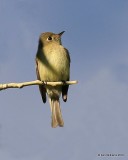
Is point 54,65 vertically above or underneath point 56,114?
above

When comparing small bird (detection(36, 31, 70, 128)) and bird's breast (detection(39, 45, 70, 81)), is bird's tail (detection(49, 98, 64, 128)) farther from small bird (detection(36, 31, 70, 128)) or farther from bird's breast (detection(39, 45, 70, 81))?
bird's breast (detection(39, 45, 70, 81))

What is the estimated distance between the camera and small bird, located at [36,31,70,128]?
7922mm

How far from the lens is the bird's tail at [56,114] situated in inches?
310

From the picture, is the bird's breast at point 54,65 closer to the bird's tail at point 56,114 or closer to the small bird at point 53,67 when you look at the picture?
the small bird at point 53,67

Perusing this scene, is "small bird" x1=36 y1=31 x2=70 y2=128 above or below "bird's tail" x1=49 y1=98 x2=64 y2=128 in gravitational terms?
above

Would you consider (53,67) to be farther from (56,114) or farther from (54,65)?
(56,114)

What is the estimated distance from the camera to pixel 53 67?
7.95 m

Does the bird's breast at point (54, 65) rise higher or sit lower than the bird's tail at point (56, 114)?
higher

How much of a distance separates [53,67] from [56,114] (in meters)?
0.95

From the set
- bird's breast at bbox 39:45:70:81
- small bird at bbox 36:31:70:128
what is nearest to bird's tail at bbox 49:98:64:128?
small bird at bbox 36:31:70:128

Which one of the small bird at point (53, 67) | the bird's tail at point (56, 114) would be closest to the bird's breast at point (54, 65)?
the small bird at point (53, 67)

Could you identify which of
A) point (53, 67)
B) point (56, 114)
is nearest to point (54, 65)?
point (53, 67)

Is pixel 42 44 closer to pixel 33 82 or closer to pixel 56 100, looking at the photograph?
pixel 56 100

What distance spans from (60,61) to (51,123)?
3.85 feet
